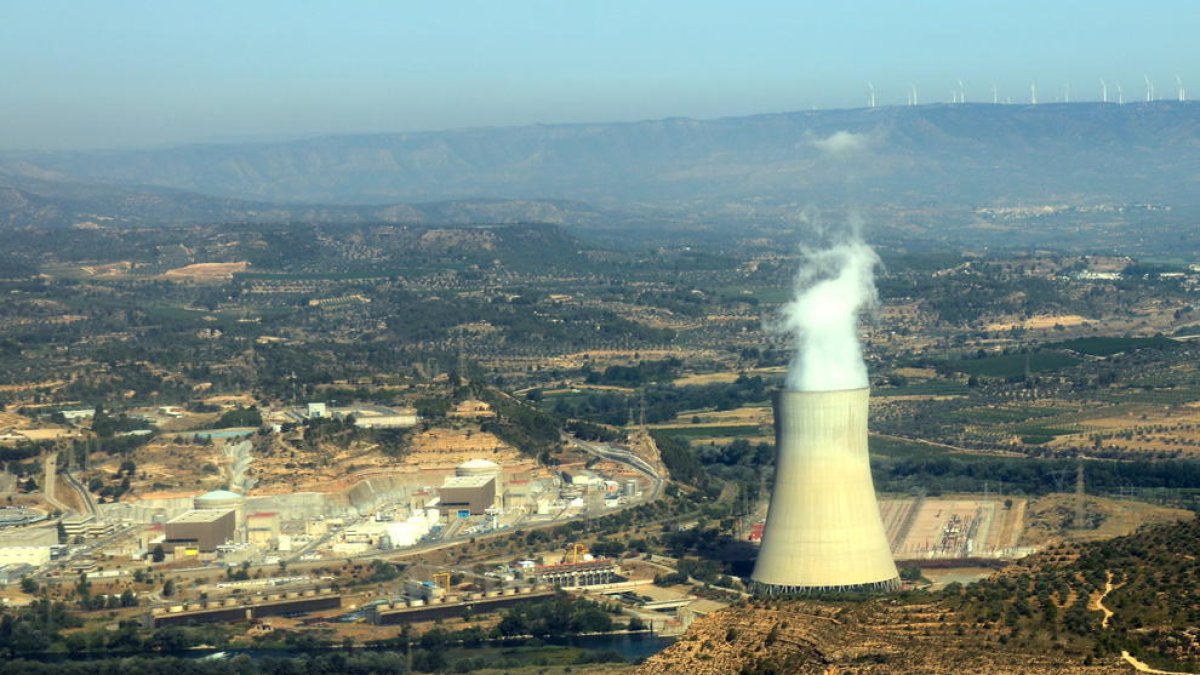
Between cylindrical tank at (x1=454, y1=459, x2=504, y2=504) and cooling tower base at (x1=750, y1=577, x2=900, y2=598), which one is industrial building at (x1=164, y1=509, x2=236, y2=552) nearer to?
cylindrical tank at (x1=454, y1=459, x2=504, y2=504)

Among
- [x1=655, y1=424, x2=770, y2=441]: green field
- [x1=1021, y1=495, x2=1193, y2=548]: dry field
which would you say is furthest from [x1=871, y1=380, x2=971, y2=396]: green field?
[x1=1021, y1=495, x2=1193, y2=548]: dry field

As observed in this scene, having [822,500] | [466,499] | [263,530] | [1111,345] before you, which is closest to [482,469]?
[466,499]

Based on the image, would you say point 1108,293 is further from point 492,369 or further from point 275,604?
point 275,604

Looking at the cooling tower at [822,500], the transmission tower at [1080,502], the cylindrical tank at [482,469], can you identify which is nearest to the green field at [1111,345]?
the transmission tower at [1080,502]

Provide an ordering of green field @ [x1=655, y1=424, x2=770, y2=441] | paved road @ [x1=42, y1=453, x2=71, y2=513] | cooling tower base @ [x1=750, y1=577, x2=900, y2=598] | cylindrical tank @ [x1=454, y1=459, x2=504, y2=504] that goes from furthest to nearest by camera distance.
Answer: green field @ [x1=655, y1=424, x2=770, y2=441] → cylindrical tank @ [x1=454, y1=459, x2=504, y2=504] → paved road @ [x1=42, y1=453, x2=71, y2=513] → cooling tower base @ [x1=750, y1=577, x2=900, y2=598]

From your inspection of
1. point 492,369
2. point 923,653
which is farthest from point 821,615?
point 492,369

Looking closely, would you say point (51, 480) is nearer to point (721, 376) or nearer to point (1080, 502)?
point (1080, 502)
